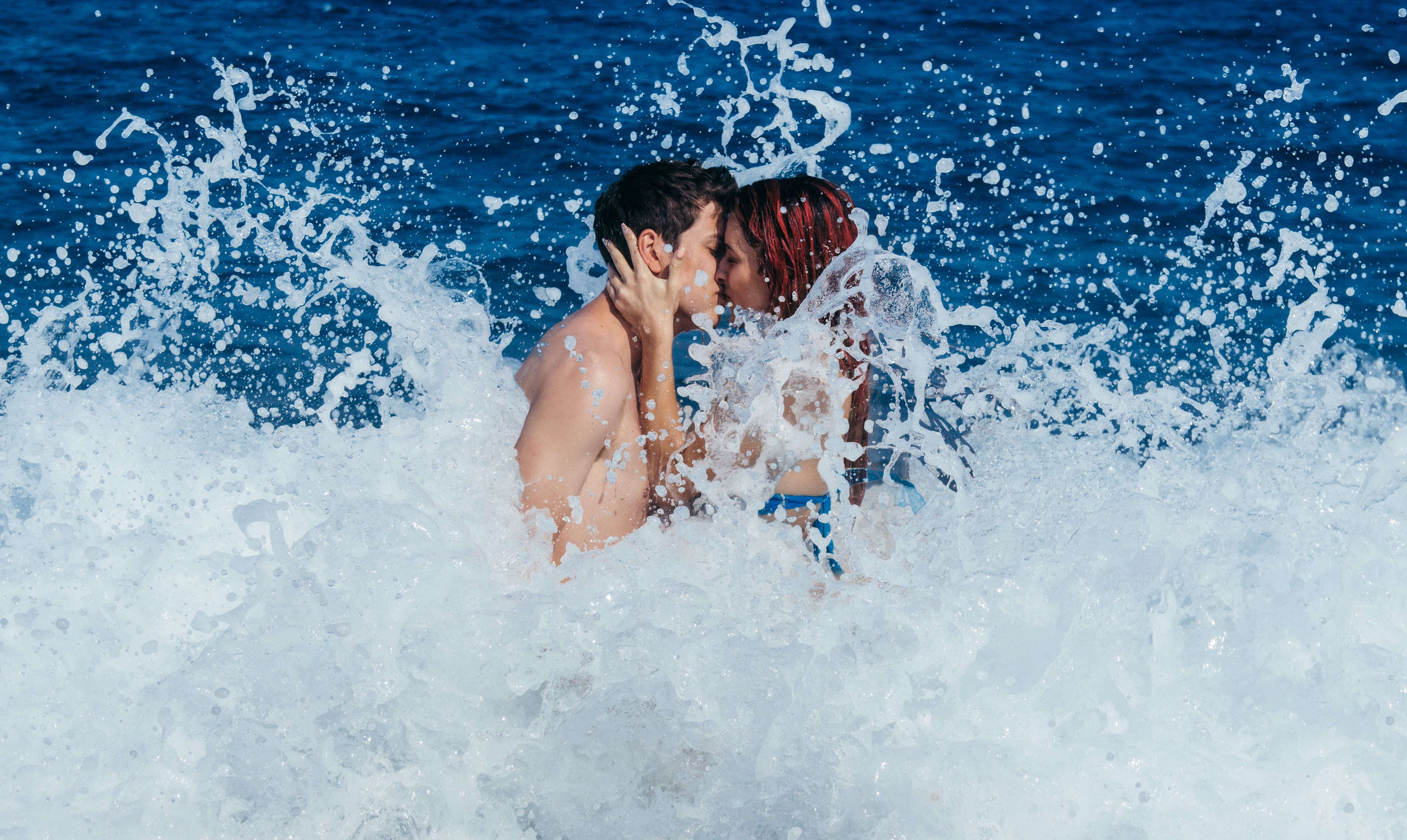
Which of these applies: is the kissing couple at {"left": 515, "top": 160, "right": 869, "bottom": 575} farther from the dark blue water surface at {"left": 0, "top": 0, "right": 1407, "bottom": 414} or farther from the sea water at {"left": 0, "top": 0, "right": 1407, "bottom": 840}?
the dark blue water surface at {"left": 0, "top": 0, "right": 1407, "bottom": 414}

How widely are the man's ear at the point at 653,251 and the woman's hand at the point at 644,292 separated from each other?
0.01 metres

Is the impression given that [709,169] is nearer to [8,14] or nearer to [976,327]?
[976,327]

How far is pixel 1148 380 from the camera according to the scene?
23.7ft

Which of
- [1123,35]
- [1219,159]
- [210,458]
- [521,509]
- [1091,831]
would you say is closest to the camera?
[1091,831]

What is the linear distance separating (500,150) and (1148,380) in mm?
6027

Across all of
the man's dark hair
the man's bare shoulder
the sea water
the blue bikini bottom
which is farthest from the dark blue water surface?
the blue bikini bottom

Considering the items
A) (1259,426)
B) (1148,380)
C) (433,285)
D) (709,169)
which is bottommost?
(1148,380)

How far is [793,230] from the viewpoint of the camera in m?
3.88

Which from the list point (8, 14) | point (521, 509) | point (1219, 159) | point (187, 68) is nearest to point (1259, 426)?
point (521, 509)

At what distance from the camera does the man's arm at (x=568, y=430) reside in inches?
147

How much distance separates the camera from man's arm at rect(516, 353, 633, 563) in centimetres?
373

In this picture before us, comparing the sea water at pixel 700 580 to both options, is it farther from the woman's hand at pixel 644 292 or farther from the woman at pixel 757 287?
the woman's hand at pixel 644 292

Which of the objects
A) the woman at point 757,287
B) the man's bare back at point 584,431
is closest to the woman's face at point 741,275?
the woman at point 757,287

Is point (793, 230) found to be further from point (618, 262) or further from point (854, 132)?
point (854, 132)
